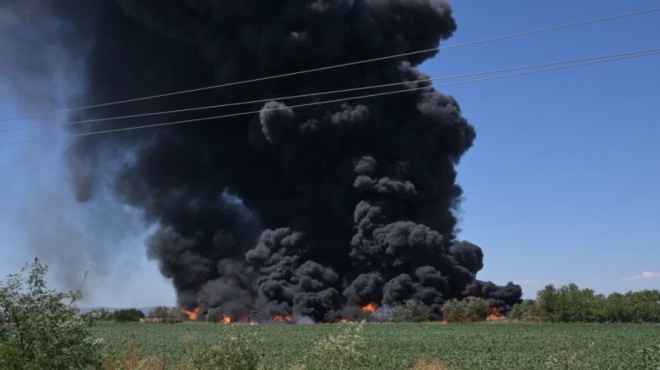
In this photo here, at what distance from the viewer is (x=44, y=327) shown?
608 inches

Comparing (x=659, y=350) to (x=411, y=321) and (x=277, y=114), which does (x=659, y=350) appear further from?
(x=277, y=114)

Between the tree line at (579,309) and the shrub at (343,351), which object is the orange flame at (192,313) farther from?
the shrub at (343,351)

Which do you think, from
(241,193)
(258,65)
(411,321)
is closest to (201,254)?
(241,193)

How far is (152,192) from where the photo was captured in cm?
6788

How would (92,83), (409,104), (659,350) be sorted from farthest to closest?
(92,83) → (409,104) → (659,350)

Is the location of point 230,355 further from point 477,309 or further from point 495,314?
point 495,314

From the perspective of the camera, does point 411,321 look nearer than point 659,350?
No

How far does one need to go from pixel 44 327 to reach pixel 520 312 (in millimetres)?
44111

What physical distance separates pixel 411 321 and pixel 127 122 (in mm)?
29983

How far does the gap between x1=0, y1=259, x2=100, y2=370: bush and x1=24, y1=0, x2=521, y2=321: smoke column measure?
36752 millimetres

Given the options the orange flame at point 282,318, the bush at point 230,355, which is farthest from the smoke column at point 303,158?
the bush at point 230,355

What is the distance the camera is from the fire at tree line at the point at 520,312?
5141 cm

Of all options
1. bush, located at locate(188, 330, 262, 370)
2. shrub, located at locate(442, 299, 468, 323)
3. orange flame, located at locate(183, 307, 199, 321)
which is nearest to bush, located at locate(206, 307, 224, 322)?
orange flame, located at locate(183, 307, 199, 321)

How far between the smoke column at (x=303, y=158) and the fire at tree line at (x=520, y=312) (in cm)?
90
